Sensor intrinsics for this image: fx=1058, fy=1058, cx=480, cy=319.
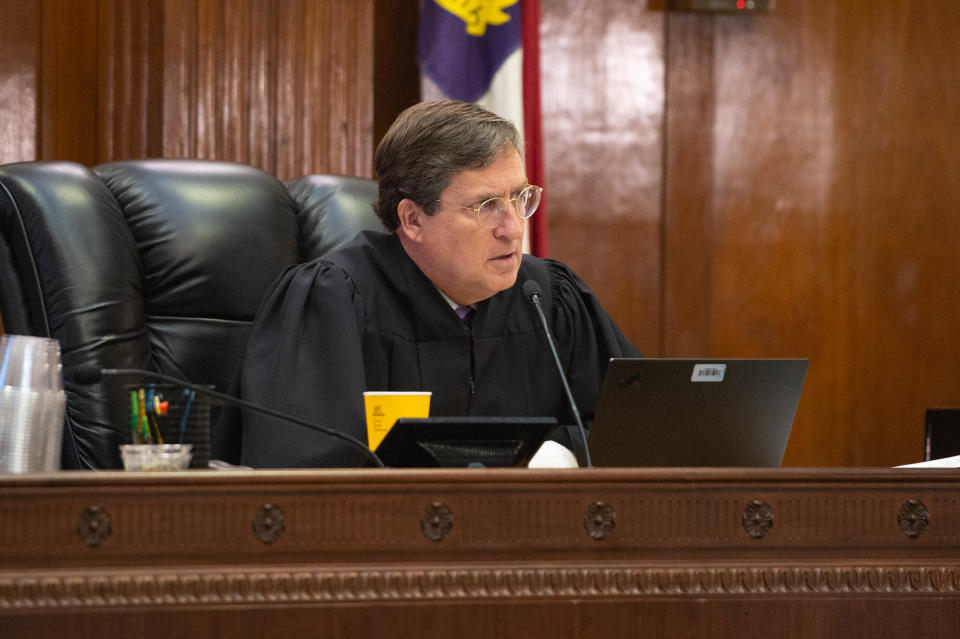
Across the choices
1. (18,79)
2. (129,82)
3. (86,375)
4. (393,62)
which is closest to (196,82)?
(129,82)

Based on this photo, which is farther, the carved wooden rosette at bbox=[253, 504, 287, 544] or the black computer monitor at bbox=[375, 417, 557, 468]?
the black computer monitor at bbox=[375, 417, 557, 468]

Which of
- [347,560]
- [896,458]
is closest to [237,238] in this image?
[347,560]

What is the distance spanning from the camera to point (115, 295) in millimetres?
2020

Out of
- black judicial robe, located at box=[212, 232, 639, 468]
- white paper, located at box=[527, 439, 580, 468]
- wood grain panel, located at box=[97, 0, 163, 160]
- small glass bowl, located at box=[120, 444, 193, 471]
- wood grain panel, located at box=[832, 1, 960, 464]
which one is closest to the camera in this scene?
small glass bowl, located at box=[120, 444, 193, 471]

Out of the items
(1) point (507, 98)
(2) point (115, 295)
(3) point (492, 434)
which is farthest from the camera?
(1) point (507, 98)

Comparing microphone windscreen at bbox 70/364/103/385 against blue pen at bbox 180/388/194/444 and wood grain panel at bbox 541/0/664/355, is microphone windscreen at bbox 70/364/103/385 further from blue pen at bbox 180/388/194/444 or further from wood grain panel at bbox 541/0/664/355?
wood grain panel at bbox 541/0/664/355

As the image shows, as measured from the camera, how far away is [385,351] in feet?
6.71

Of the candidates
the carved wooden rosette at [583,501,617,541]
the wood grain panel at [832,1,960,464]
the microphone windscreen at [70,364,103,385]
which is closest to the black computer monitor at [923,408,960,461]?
the carved wooden rosette at [583,501,617,541]

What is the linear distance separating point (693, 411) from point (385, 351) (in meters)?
0.79

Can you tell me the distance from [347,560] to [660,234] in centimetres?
275

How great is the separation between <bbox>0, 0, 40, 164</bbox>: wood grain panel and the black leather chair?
75cm

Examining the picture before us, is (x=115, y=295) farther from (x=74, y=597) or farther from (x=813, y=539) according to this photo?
(x=813, y=539)

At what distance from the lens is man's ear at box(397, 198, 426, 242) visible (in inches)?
83.7

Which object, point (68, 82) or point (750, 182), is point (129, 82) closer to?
point (68, 82)
